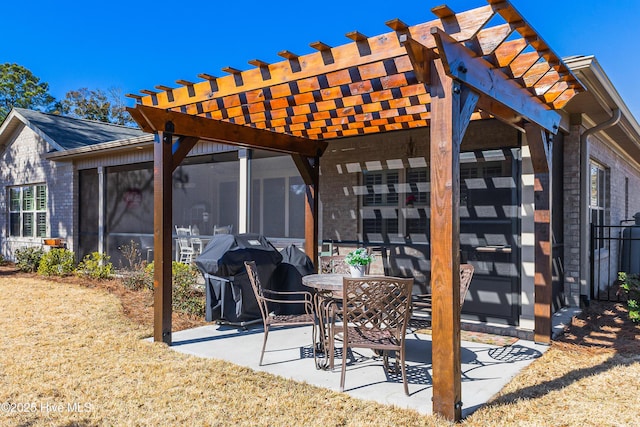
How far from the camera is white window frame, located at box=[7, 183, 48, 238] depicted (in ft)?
42.2

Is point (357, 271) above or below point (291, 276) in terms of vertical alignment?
above

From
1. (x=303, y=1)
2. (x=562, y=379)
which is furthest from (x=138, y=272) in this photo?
(x=303, y=1)

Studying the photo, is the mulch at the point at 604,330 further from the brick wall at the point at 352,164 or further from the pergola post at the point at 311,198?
the pergola post at the point at 311,198

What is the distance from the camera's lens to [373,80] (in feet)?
14.3

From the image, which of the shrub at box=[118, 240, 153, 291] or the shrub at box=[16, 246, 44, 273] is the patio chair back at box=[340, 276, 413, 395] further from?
the shrub at box=[16, 246, 44, 273]

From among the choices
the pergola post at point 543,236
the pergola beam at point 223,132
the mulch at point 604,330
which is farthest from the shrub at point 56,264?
the mulch at point 604,330

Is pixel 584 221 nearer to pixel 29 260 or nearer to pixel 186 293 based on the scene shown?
pixel 186 293

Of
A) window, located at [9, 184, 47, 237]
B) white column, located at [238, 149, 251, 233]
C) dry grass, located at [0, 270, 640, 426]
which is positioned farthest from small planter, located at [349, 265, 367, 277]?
window, located at [9, 184, 47, 237]

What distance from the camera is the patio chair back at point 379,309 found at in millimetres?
3445

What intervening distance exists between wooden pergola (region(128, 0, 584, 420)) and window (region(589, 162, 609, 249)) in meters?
3.52

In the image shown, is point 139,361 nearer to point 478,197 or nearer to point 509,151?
point 478,197

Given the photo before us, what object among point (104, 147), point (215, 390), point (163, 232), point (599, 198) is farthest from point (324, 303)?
point (104, 147)

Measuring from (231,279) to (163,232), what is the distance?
994mm

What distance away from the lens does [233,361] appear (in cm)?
434
